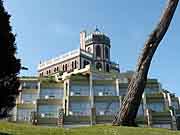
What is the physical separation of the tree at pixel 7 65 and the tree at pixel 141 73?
6.28 metres

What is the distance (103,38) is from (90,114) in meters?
59.4

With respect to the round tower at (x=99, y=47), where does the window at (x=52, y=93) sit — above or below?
below

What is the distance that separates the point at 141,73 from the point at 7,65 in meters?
7.94

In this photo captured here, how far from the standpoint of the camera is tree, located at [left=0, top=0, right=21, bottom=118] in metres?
17.5

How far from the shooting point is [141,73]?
19.5 meters

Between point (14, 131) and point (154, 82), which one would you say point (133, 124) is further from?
point (154, 82)

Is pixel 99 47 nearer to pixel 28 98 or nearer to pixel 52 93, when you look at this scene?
pixel 52 93

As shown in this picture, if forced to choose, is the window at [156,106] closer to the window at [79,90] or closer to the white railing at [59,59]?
the window at [79,90]

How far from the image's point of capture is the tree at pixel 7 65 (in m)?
17.5

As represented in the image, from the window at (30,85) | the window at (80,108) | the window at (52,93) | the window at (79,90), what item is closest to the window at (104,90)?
the window at (79,90)

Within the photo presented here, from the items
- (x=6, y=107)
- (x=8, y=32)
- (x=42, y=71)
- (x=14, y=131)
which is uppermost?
(x=42, y=71)

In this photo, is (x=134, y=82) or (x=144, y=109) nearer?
(x=134, y=82)

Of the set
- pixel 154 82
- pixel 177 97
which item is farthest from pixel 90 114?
pixel 177 97

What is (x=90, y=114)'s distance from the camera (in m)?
53.4
